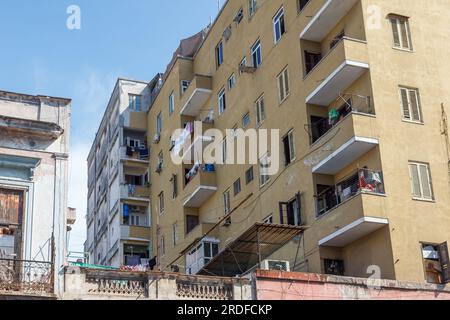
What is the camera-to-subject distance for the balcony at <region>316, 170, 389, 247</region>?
28.2 metres

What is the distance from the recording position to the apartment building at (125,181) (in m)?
50.7

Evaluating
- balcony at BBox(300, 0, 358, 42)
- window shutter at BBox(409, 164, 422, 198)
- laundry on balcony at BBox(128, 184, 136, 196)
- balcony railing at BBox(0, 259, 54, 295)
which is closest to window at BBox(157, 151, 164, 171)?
laundry on balcony at BBox(128, 184, 136, 196)

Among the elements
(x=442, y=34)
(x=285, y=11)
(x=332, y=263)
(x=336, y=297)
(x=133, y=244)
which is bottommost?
(x=336, y=297)

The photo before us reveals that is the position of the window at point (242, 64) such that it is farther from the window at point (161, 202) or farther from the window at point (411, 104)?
the window at point (161, 202)

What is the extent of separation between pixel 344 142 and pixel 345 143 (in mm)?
105

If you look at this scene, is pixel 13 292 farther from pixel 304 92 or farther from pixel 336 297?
pixel 304 92

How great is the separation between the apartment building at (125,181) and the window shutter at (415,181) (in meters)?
24.8

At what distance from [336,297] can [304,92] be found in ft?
35.7

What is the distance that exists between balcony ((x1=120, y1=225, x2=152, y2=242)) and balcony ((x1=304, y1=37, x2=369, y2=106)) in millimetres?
21256

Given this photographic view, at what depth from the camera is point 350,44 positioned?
3042 centimetres

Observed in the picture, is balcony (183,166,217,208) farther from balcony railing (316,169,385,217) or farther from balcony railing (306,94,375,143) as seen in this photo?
balcony railing (316,169,385,217)

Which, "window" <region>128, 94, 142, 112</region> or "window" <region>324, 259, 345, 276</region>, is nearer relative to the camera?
"window" <region>324, 259, 345, 276</region>

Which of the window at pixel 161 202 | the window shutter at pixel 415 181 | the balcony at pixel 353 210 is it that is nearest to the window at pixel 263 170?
the balcony at pixel 353 210

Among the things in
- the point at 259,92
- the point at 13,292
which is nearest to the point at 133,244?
the point at 259,92
